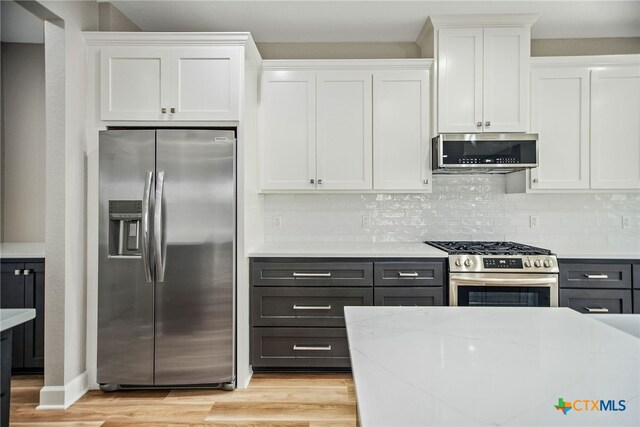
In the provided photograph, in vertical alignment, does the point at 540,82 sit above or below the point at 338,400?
above

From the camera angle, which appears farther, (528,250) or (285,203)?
(285,203)

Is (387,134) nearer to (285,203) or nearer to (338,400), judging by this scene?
(285,203)

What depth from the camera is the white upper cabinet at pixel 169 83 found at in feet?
9.12

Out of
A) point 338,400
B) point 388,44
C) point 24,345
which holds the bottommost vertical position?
point 338,400

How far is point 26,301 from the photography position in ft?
9.64

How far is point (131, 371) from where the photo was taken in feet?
8.95

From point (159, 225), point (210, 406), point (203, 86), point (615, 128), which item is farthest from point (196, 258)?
point (615, 128)

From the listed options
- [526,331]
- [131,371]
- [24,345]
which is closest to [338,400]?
[131,371]

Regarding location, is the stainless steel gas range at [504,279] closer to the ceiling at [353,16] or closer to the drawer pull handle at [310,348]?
the drawer pull handle at [310,348]

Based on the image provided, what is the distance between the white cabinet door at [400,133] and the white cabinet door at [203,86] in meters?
1.13

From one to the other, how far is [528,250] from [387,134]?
1346 mm

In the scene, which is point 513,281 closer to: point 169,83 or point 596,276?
point 596,276

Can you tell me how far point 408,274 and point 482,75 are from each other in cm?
162

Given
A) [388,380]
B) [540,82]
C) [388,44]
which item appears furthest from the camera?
[388,44]
